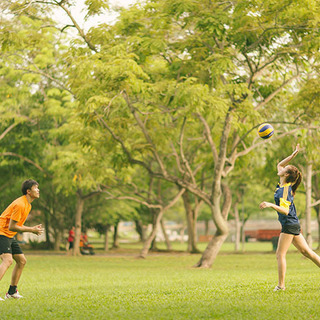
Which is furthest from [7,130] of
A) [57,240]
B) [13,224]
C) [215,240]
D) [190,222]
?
[13,224]

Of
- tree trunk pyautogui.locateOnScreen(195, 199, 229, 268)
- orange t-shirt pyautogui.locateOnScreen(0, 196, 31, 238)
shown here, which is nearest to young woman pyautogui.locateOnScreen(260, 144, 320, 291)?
orange t-shirt pyautogui.locateOnScreen(0, 196, 31, 238)

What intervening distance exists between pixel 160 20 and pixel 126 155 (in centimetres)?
605

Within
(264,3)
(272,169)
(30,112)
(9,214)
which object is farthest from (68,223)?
(9,214)

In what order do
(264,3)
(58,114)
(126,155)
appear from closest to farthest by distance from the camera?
(264,3) < (126,155) < (58,114)

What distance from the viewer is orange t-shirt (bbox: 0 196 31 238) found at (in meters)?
9.02

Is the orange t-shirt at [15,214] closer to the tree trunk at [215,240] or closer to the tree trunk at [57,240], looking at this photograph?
the tree trunk at [215,240]

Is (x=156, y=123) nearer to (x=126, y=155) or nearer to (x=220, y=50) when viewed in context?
(x=126, y=155)

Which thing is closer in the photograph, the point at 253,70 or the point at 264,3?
the point at 264,3

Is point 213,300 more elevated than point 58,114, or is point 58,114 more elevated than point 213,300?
point 58,114

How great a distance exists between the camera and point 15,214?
9.01 m

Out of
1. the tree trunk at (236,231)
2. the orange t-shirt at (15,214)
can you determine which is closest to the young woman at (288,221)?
the orange t-shirt at (15,214)

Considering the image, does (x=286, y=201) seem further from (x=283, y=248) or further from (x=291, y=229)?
(x=283, y=248)

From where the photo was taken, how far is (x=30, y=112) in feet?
103

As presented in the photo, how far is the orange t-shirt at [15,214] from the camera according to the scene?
9.02 metres
